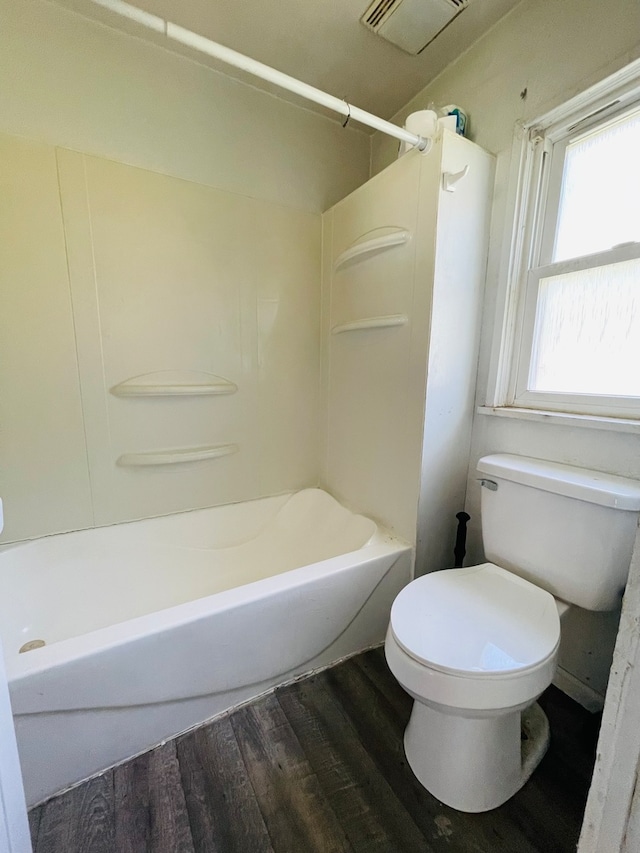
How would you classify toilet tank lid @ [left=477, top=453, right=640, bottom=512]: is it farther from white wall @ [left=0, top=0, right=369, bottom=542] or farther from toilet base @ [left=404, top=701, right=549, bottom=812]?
white wall @ [left=0, top=0, right=369, bottom=542]

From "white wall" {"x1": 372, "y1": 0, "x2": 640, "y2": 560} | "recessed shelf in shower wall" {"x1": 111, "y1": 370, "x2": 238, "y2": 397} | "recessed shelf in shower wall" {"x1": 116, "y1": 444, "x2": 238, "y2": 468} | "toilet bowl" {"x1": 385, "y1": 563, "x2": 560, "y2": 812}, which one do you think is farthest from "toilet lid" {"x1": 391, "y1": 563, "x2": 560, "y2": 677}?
"recessed shelf in shower wall" {"x1": 111, "y1": 370, "x2": 238, "y2": 397}

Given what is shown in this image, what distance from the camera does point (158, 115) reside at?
4.61 feet

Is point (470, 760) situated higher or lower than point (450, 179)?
lower

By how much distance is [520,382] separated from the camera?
51.6 inches

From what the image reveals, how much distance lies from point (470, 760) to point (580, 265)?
1.44 meters

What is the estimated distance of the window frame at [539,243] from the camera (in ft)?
3.38

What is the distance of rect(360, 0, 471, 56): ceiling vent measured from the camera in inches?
45.0

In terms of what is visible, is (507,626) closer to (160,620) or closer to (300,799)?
(300,799)

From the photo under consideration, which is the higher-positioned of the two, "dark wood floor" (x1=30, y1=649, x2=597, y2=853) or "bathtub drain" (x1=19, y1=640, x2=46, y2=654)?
"bathtub drain" (x1=19, y1=640, x2=46, y2=654)

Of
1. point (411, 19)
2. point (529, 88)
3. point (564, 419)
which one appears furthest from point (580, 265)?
point (411, 19)

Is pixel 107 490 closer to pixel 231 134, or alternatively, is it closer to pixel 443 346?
pixel 443 346

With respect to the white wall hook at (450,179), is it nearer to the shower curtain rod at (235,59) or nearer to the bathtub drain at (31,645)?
the shower curtain rod at (235,59)

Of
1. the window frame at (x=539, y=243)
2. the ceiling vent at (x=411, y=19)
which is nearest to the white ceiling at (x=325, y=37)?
the ceiling vent at (x=411, y=19)

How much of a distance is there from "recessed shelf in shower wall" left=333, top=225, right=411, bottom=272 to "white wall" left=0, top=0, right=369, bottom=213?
1.29 ft
